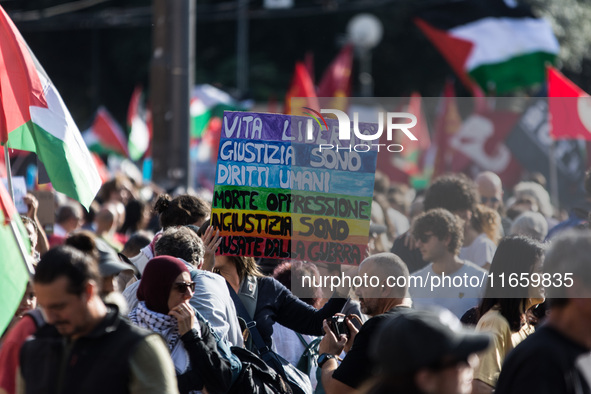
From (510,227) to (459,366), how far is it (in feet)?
16.4

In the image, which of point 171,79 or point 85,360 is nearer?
point 85,360

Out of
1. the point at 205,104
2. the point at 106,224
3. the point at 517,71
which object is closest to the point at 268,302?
the point at 106,224

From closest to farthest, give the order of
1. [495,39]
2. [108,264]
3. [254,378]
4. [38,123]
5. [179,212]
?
[108,264] → [254,378] → [38,123] → [179,212] → [495,39]

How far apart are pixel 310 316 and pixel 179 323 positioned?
4.30ft

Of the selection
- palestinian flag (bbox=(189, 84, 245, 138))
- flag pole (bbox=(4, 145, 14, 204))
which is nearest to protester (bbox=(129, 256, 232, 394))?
flag pole (bbox=(4, 145, 14, 204))

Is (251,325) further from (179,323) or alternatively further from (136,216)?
(136,216)

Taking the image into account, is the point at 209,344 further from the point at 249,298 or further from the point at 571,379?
the point at 571,379

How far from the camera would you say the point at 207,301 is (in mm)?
4441

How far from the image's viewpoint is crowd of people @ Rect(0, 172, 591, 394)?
2.89 meters

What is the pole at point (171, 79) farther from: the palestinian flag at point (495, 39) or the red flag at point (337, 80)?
the red flag at point (337, 80)

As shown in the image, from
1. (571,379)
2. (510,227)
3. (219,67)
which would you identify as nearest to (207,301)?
(571,379)

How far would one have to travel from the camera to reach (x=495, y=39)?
1364 cm

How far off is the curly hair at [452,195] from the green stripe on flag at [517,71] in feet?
23.9

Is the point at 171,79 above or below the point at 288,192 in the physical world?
above
